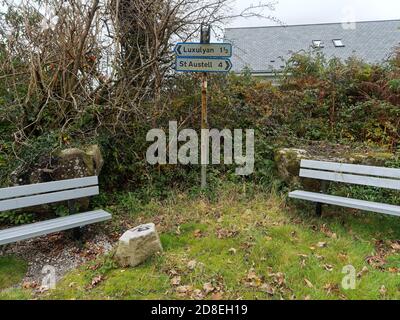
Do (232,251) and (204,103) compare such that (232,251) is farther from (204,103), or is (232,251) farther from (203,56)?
(203,56)

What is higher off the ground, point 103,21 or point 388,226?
point 103,21

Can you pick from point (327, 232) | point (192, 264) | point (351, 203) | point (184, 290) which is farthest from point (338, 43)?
point (184, 290)

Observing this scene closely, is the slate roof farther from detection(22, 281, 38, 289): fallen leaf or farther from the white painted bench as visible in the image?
detection(22, 281, 38, 289): fallen leaf

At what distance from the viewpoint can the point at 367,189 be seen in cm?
492

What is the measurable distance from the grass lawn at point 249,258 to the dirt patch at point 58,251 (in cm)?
17

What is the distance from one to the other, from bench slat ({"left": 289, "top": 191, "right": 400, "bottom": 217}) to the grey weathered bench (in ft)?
8.97

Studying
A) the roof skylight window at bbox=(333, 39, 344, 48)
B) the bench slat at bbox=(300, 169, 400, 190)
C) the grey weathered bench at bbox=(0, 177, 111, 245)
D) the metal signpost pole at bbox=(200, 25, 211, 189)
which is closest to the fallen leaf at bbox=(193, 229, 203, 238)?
the grey weathered bench at bbox=(0, 177, 111, 245)

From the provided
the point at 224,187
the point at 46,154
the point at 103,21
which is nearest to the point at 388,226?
the point at 224,187

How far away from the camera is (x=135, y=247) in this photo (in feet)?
11.0

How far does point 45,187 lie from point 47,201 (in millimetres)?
178

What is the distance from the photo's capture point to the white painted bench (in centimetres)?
408

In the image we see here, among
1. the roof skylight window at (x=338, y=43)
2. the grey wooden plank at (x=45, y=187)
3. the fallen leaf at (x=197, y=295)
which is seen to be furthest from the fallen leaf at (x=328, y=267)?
the roof skylight window at (x=338, y=43)
